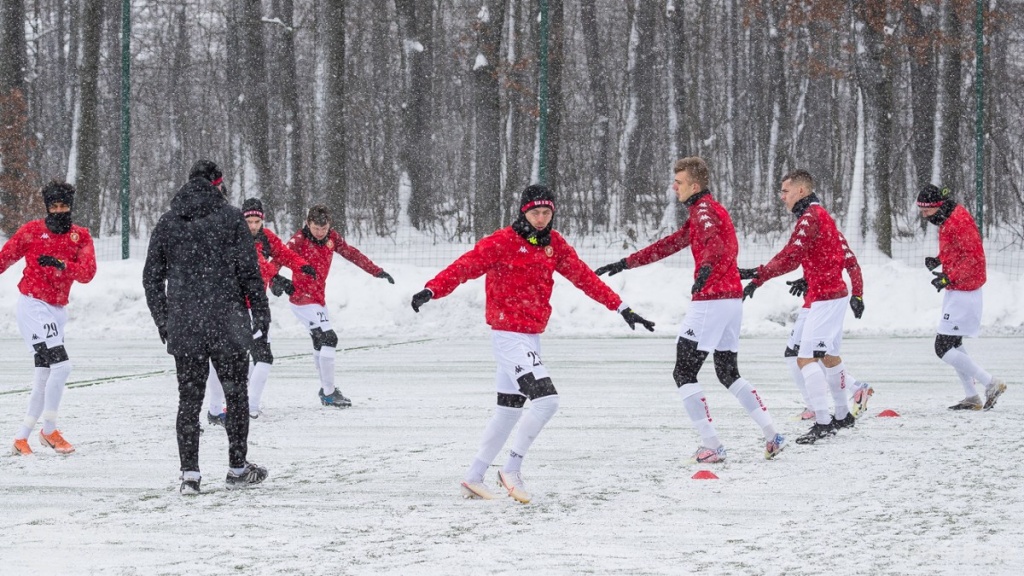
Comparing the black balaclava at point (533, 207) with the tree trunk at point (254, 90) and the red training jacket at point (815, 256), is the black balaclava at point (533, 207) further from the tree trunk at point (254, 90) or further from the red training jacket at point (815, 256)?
the tree trunk at point (254, 90)

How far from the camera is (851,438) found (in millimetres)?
9609

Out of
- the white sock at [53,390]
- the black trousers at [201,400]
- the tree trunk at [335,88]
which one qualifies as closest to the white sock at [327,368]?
the white sock at [53,390]

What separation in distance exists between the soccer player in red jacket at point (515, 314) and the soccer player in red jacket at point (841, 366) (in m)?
2.62

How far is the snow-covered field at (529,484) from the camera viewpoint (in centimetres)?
591

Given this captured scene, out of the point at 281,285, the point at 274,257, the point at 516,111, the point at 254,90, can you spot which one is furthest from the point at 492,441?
the point at 516,111

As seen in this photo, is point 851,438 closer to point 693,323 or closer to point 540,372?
point 693,323

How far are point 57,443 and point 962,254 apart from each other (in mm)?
7619

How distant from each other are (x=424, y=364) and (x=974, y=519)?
9.84 m

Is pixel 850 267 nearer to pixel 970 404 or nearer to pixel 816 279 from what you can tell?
pixel 816 279

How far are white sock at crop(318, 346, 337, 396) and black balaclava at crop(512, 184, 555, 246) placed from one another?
4752 mm

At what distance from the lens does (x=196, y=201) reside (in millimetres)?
7668

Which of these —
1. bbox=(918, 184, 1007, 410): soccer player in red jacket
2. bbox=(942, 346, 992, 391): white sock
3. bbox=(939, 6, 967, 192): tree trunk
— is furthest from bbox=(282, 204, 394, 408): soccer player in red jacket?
bbox=(939, 6, 967, 192): tree trunk

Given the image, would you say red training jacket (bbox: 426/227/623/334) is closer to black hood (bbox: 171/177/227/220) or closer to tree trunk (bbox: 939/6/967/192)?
black hood (bbox: 171/177/227/220)

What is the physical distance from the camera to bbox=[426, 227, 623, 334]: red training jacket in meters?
7.44
